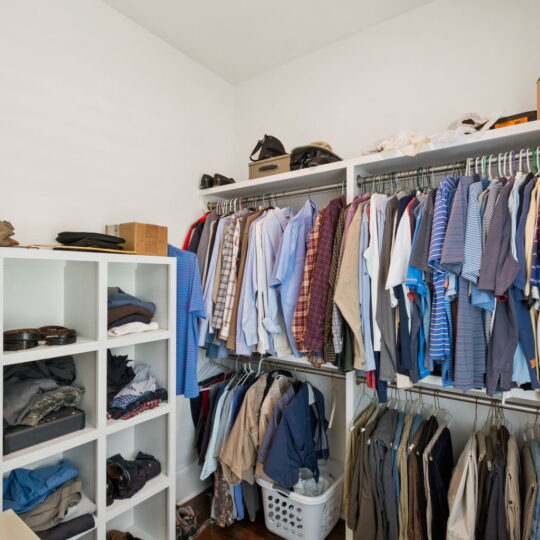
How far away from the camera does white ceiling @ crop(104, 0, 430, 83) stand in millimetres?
1835

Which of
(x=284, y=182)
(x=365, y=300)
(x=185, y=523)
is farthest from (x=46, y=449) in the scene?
(x=284, y=182)

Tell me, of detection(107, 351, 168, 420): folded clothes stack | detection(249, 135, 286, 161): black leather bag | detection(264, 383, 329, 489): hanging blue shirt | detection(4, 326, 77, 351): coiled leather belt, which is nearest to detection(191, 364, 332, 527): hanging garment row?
detection(264, 383, 329, 489): hanging blue shirt

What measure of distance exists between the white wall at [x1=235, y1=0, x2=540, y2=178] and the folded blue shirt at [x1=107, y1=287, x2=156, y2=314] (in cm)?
138

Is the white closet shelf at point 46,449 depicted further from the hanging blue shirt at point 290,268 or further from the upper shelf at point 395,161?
the upper shelf at point 395,161

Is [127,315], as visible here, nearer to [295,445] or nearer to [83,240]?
[83,240]

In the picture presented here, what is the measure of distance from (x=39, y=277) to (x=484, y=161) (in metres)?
1.94

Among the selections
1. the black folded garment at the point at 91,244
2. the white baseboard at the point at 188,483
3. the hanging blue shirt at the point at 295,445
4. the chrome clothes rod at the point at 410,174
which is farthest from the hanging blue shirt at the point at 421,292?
the white baseboard at the point at 188,483

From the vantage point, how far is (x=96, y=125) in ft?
5.84

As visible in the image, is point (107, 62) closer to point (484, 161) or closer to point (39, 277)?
point (39, 277)

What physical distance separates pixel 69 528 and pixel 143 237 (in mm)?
1128

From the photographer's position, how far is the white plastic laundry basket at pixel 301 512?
1.72m

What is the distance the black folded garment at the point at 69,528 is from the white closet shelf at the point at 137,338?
2.04 feet

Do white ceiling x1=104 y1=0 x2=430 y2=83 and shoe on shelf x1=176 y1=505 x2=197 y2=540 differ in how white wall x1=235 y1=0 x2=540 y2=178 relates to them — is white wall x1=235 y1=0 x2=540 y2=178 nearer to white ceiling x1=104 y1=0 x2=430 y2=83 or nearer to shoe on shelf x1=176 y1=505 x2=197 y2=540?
white ceiling x1=104 y1=0 x2=430 y2=83

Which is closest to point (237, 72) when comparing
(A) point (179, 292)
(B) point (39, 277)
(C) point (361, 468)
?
(A) point (179, 292)
